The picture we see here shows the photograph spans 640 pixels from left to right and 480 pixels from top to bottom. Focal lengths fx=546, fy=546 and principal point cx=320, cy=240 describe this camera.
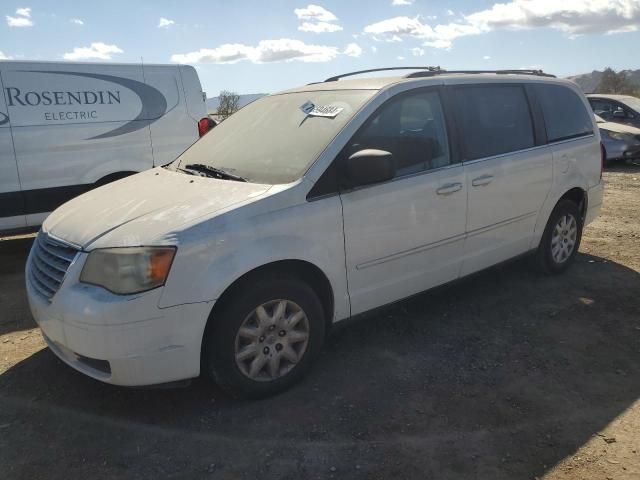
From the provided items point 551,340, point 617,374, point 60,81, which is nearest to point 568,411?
point 617,374

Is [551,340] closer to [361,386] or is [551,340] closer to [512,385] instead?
[512,385]

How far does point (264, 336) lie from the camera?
305cm

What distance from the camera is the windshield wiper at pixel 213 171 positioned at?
336cm

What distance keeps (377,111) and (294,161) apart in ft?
2.15

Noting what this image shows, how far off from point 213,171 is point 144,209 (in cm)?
66

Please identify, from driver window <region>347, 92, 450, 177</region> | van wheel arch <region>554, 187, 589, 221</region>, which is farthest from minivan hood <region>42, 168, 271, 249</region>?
van wheel arch <region>554, 187, 589, 221</region>

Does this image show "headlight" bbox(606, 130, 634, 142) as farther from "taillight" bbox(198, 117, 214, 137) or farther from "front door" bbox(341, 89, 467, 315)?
"front door" bbox(341, 89, 467, 315)

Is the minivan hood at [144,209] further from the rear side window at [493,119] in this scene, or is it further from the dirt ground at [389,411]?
the rear side window at [493,119]

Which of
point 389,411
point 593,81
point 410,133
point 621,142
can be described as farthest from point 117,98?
point 593,81

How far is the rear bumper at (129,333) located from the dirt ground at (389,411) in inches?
14.5

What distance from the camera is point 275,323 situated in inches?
121

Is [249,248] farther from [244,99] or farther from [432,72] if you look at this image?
[244,99]

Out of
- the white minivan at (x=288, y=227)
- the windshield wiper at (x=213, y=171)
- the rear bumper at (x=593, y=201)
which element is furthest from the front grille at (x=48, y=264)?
the rear bumper at (x=593, y=201)

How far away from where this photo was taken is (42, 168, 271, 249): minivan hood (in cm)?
280
